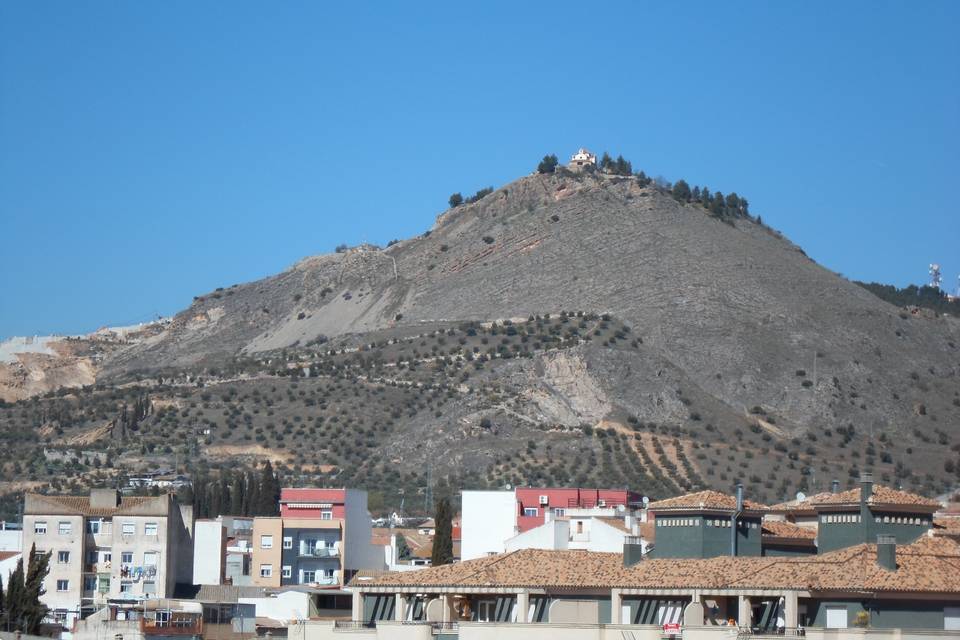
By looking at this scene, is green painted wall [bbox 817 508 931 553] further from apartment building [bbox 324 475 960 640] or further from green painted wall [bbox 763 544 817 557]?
green painted wall [bbox 763 544 817 557]

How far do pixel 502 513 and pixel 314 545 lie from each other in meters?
7.83

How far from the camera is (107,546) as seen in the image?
7806 centimetres

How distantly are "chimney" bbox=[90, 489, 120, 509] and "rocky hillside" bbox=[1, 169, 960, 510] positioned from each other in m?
56.0

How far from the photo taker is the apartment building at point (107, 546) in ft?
249

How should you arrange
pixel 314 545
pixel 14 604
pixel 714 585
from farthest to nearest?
pixel 314 545 < pixel 14 604 < pixel 714 585

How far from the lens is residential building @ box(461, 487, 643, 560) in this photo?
263 ft

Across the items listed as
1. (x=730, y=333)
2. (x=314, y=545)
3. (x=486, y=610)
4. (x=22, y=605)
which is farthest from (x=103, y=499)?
(x=730, y=333)

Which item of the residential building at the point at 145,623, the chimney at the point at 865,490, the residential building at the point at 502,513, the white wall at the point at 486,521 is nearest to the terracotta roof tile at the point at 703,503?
the chimney at the point at 865,490

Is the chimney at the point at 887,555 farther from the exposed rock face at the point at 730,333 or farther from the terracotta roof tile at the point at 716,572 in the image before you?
the exposed rock face at the point at 730,333

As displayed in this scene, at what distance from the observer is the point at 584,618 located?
160 ft

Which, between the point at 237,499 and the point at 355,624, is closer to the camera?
the point at 355,624

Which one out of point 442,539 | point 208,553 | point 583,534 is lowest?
point 208,553

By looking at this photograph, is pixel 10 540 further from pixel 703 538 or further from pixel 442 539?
pixel 703 538

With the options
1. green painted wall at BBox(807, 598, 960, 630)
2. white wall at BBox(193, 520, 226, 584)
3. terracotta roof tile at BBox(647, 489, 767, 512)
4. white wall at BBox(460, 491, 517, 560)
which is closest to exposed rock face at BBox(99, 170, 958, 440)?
white wall at BBox(460, 491, 517, 560)
